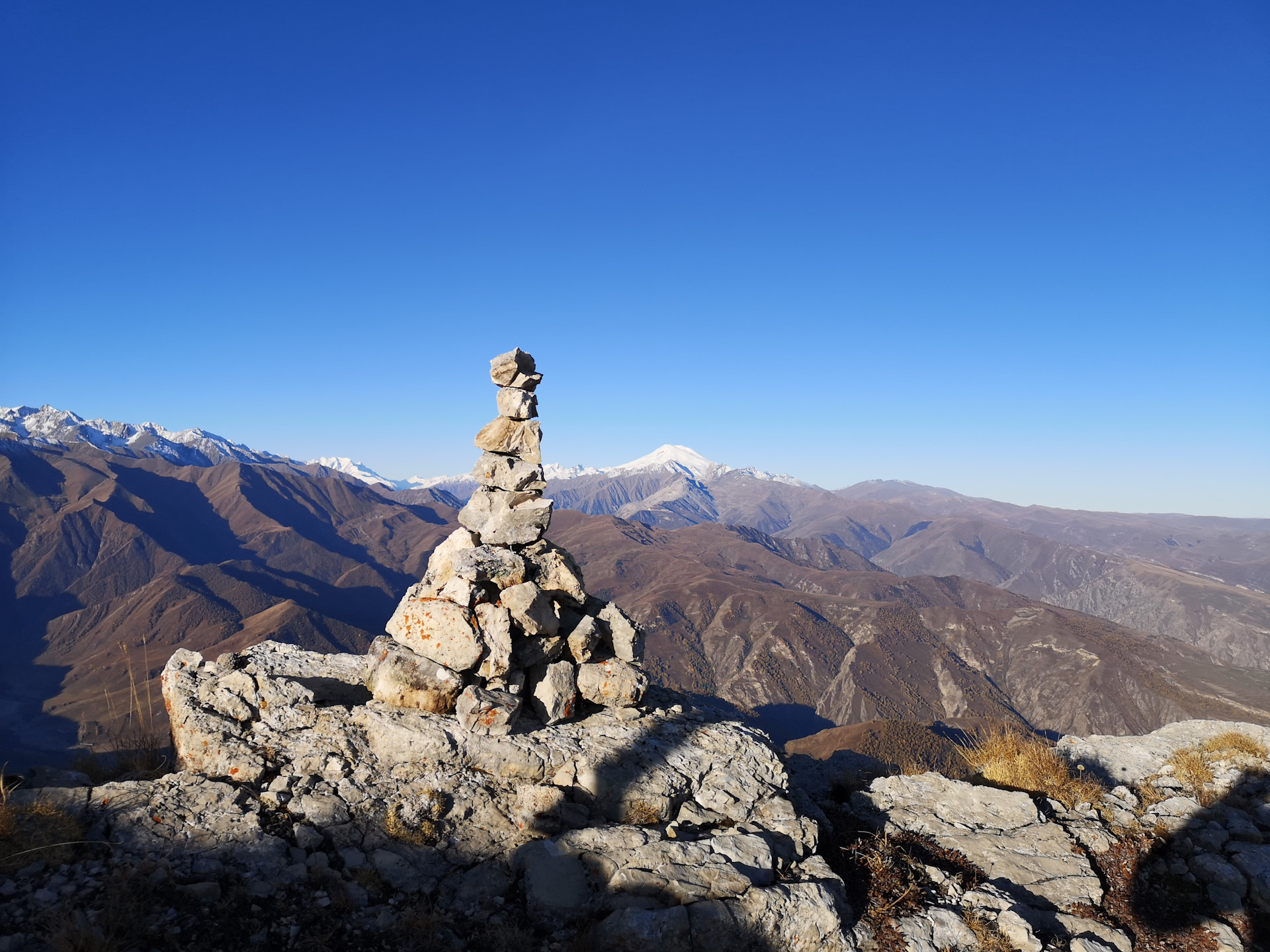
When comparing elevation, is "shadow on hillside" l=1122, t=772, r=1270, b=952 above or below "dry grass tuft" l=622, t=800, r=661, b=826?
below

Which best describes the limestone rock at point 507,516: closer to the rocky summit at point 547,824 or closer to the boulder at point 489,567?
the rocky summit at point 547,824

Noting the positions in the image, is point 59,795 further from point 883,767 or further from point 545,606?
point 883,767

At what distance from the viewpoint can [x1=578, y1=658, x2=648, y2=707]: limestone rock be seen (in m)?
11.5

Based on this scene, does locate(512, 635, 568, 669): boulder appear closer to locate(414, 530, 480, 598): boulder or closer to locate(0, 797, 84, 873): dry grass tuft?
locate(414, 530, 480, 598): boulder

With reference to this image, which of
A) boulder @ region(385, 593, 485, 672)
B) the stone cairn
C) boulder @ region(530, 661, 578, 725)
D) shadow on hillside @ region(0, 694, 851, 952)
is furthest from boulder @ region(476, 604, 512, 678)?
shadow on hillside @ region(0, 694, 851, 952)

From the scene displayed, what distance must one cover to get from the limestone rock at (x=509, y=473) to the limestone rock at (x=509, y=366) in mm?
1915

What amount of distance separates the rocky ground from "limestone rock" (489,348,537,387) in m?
7.36

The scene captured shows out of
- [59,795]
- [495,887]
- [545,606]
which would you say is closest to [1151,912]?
[495,887]

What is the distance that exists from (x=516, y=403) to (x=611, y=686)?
7.01 m

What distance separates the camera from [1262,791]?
12008 mm

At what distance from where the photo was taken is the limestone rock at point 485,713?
9.79 metres

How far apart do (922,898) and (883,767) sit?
676cm

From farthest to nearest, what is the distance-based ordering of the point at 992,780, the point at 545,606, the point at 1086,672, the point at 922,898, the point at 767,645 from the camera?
the point at 767,645
the point at 1086,672
the point at 992,780
the point at 545,606
the point at 922,898

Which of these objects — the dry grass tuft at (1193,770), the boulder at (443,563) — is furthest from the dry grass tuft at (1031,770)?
the boulder at (443,563)
